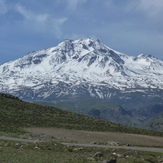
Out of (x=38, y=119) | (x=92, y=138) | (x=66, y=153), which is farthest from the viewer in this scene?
(x=38, y=119)

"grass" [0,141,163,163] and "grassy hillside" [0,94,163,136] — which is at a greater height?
"grassy hillside" [0,94,163,136]

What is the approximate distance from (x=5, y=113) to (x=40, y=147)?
2658 inches

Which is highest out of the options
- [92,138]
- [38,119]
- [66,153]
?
[38,119]

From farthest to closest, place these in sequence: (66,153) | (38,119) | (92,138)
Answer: (38,119), (92,138), (66,153)

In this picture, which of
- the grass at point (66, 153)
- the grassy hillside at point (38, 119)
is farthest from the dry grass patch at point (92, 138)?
the grass at point (66, 153)

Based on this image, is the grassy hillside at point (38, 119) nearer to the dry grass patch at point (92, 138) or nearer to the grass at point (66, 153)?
the dry grass patch at point (92, 138)

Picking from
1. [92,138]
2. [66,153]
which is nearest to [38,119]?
[92,138]

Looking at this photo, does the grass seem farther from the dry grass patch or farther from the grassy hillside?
the grassy hillside

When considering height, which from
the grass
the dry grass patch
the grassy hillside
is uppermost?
the grassy hillside

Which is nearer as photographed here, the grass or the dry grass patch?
the grass

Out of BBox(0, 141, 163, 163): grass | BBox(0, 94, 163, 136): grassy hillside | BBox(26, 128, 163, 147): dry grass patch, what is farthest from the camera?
BBox(0, 94, 163, 136): grassy hillside

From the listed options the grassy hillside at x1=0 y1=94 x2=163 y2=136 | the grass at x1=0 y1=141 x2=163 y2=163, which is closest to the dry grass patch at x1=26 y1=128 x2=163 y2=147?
the grassy hillside at x1=0 y1=94 x2=163 y2=136

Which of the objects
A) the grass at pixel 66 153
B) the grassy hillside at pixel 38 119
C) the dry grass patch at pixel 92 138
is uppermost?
the grassy hillside at pixel 38 119

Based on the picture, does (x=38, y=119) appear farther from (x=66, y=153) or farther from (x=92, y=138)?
(x=66, y=153)
